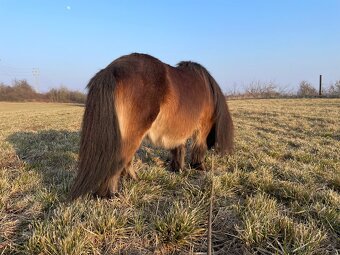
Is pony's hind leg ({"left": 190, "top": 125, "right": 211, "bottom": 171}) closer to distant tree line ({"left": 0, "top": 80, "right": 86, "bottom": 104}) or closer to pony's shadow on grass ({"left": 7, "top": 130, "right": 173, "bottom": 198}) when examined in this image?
pony's shadow on grass ({"left": 7, "top": 130, "right": 173, "bottom": 198})

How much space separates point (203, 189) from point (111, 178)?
1.02 metres

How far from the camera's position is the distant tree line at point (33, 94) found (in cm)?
5703

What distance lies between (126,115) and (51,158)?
249 cm

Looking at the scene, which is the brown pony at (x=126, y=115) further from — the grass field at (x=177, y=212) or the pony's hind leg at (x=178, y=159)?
the pony's hind leg at (x=178, y=159)

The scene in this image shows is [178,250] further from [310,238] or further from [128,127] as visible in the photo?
[128,127]

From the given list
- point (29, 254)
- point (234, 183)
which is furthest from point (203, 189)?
point (29, 254)

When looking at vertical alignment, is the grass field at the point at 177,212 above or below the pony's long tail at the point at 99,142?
below

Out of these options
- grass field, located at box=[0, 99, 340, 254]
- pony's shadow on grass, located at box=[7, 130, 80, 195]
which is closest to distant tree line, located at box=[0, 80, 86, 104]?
pony's shadow on grass, located at box=[7, 130, 80, 195]

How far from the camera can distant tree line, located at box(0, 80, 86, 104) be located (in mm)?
57031

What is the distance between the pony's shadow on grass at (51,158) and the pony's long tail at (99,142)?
54 cm

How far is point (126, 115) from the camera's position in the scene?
3.12m

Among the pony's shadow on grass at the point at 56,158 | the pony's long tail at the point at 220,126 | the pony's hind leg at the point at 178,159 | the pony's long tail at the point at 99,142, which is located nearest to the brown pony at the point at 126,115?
the pony's long tail at the point at 99,142

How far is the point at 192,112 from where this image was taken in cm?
419

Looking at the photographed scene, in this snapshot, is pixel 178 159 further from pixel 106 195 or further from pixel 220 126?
pixel 106 195
